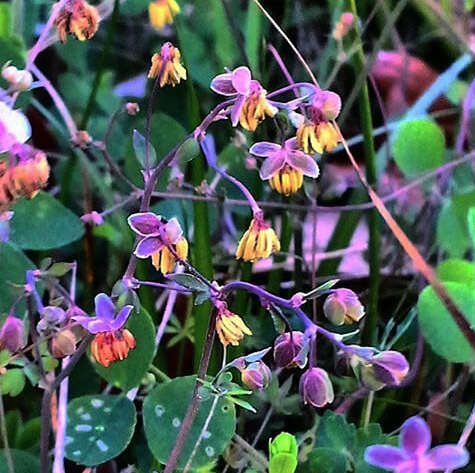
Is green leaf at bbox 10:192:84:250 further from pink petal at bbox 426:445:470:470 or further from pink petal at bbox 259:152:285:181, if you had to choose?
pink petal at bbox 426:445:470:470

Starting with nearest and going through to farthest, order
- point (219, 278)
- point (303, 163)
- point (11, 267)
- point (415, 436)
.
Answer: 1. point (415, 436)
2. point (303, 163)
3. point (11, 267)
4. point (219, 278)

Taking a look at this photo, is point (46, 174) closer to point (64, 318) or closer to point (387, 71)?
point (64, 318)

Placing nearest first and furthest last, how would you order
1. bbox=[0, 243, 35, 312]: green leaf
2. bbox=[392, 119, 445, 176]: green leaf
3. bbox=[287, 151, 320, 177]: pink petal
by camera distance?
bbox=[287, 151, 320, 177]: pink petal < bbox=[0, 243, 35, 312]: green leaf < bbox=[392, 119, 445, 176]: green leaf

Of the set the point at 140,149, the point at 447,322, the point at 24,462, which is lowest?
the point at 24,462

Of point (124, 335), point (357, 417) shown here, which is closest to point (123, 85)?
point (357, 417)

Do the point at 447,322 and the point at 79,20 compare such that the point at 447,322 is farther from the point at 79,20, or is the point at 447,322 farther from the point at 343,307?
the point at 79,20

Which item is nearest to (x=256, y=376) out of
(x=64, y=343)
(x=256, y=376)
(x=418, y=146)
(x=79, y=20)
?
(x=256, y=376)

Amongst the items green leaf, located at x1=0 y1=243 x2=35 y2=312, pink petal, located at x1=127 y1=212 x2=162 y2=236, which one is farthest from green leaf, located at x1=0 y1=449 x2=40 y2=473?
pink petal, located at x1=127 y1=212 x2=162 y2=236
